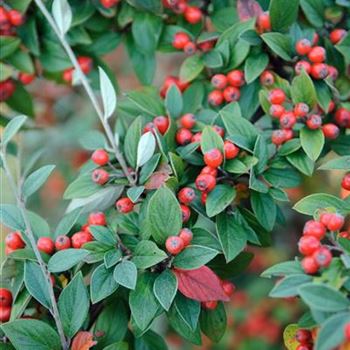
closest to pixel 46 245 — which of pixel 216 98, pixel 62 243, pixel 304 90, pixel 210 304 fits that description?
pixel 62 243

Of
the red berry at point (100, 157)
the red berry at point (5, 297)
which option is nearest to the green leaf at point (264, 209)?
the red berry at point (100, 157)

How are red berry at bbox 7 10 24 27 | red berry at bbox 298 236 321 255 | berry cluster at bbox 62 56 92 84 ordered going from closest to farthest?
red berry at bbox 298 236 321 255 < red berry at bbox 7 10 24 27 < berry cluster at bbox 62 56 92 84

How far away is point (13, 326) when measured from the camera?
115cm

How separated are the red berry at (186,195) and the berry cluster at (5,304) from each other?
39 cm

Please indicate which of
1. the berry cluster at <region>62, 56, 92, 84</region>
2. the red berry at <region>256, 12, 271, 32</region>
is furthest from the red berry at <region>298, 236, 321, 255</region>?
the berry cluster at <region>62, 56, 92, 84</region>

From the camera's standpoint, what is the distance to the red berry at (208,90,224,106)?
1479 millimetres

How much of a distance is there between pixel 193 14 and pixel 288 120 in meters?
0.41

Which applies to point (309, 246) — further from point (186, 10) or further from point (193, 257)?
point (186, 10)

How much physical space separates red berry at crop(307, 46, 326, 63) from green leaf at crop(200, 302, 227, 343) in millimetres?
547

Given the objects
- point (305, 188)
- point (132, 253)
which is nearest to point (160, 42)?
point (132, 253)

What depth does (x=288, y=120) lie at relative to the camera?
1330 millimetres

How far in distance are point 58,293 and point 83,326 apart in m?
0.08

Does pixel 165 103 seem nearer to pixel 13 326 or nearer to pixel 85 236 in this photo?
pixel 85 236

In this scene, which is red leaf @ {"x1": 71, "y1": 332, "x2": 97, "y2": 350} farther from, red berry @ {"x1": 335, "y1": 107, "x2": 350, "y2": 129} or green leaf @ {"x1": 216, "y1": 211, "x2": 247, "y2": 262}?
red berry @ {"x1": 335, "y1": 107, "x2": 350, "y2": 129}
